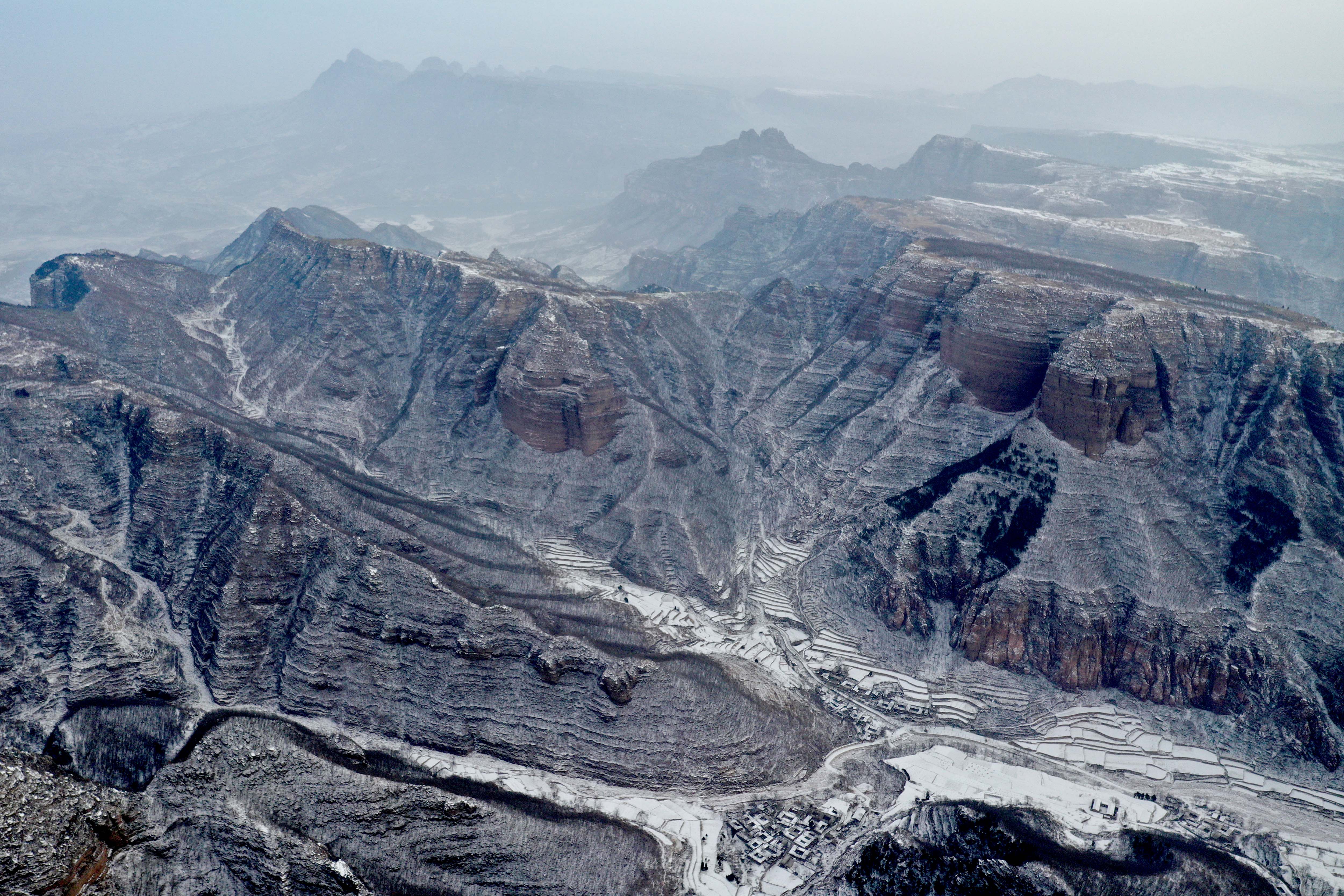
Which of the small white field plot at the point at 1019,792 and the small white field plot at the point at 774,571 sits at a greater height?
the small white field plot at the point at 774,571

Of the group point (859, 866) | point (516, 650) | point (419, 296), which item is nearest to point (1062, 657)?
point (859, 866)

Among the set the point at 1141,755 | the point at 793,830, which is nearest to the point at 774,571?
the point at 793,830

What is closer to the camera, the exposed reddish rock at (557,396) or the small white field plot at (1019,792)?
the small white field plot at (1019,792)

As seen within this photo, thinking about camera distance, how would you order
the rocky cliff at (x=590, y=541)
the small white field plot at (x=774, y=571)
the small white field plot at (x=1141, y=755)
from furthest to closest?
the small white field plot at (x=774, y=571)
the small white field plot at (x=1141, y=755)
the rocky cliff at (x=590, y=541)

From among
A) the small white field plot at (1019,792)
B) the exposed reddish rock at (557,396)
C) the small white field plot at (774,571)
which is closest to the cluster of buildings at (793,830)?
the small white field plot at (1019,792)

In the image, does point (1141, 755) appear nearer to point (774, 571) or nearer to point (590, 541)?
point (774, 571)

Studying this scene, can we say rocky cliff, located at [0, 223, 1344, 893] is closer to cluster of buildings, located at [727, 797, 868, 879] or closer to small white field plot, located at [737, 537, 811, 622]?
small white field plot, located at [737, 537, 811, 622]

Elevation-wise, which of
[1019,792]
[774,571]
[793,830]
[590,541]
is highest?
[590,541]

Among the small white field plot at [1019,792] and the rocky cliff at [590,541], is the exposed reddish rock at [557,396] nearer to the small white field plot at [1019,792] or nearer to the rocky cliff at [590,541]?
the rocky cliff at [590,541]

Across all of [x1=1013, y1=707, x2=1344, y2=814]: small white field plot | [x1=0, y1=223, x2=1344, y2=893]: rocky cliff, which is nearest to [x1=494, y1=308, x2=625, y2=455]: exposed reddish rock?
[x1=0, y1=223, x2=1344, y2=893]: rocky cliff

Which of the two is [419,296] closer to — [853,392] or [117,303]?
[117,303]

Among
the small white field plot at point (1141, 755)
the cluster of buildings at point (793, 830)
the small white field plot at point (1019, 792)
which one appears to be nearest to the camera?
the cluster of buildings at point (793, 830)
